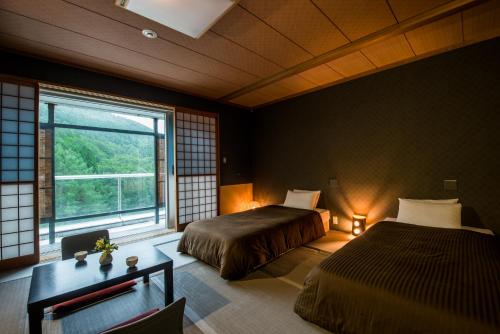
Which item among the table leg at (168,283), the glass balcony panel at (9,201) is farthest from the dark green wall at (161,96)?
the table leg at (168,283)

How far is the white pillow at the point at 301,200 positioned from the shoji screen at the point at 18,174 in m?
3.58

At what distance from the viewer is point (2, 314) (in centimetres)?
176

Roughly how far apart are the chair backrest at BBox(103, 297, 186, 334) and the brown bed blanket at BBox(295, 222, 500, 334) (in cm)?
103

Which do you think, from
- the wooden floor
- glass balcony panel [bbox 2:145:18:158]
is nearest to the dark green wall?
glass balcony panel [bbox 2:145:18:158]

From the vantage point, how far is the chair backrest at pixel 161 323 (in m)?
0.79

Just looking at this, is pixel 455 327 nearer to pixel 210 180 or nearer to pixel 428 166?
pixel 428 166

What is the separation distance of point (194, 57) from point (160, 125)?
3.14 meters

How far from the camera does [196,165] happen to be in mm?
4293

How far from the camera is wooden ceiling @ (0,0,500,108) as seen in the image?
199cm

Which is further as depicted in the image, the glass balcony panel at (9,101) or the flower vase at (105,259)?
the glass balcony panel at (9,101)

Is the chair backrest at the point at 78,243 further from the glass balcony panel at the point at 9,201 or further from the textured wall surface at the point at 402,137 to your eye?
the textured wall surface at the point at 402,137

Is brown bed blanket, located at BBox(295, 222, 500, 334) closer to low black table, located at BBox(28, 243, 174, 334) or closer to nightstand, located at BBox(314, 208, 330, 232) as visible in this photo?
low black table, located at BBox(28, 243, 174, 334)

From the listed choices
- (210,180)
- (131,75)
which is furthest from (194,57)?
(210,180)

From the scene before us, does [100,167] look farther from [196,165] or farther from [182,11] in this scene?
[182,11]
